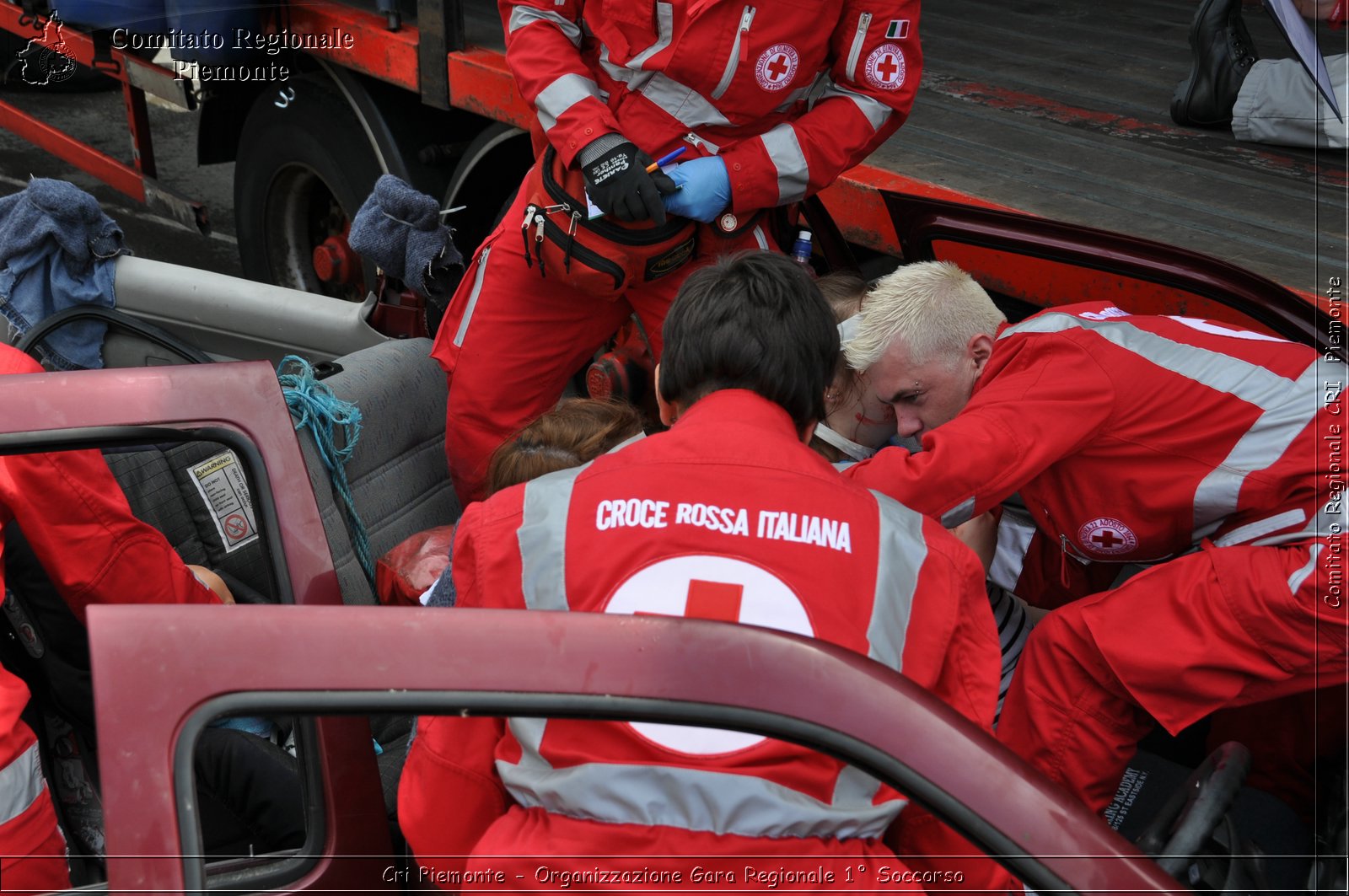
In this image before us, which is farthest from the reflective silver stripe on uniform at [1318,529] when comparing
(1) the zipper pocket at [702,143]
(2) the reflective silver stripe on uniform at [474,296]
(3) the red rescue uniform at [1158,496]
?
(2) the reflective silver stripe on uniform at [474,296]

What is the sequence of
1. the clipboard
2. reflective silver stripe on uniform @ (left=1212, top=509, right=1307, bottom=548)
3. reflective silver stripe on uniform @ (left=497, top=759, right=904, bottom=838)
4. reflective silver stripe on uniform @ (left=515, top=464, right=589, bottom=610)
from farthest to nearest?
the clipboard < reflective silver stripe on uniform @ (left=1212, top=509, right=1307, bottom=548) < reflective silver stripe on uniform @ (left=515, top=464, right=589, bottom=610) < reflective silver stripe on uniform @ (left=497, top=759, right=904, bottom=838)

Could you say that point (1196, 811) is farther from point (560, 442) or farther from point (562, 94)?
point (562, 94)

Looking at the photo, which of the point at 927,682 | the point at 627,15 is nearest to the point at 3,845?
the point at 927,682

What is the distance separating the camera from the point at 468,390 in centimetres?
274

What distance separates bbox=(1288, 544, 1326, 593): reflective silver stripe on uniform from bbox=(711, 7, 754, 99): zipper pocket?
4.61 ft

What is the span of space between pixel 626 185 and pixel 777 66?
408 millimetres

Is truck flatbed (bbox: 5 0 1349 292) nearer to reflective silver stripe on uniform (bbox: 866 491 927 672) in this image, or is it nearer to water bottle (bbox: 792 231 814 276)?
water bottle (bbox: 792 231 814 276)

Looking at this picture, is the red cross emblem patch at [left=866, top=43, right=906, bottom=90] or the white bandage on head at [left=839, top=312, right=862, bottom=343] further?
the red cross emblem patch at [left=866, top=43, right=906, bottom=90]

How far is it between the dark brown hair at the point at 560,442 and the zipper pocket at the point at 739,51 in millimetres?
725

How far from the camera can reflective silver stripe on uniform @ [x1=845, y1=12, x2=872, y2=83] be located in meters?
2.49

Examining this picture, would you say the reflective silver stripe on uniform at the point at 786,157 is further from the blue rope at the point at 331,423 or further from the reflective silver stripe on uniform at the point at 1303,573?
the reflective silver stripe on uniform at the point at 1303,573

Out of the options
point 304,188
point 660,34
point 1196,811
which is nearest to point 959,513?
point 1196,811

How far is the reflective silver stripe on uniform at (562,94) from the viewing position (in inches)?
98.7

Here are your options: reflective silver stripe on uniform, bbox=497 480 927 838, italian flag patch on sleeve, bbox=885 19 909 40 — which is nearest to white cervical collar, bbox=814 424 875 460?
italian flag patch on sleeve, bbox=885 19 909 40
